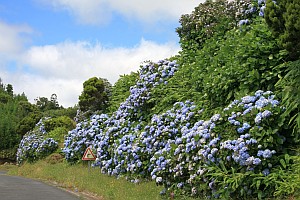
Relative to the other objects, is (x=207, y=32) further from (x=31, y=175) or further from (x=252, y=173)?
(x=31, y=175)

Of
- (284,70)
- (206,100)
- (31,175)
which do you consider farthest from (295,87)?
(31,175)

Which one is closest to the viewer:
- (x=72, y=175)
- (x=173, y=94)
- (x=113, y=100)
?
(x=173, y=94)

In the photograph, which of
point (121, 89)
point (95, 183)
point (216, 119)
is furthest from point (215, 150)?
point (121, 89)

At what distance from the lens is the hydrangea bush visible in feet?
92.1

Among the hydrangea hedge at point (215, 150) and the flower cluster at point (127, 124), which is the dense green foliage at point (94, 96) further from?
the hydrangea hedge at point (215, 150)

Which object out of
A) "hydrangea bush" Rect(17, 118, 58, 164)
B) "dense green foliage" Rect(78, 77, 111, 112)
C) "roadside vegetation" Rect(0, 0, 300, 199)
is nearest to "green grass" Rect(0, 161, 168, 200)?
"roadside vegetation" Rect(0, 0, 300, 199)

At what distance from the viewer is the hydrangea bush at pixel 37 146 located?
28.1m

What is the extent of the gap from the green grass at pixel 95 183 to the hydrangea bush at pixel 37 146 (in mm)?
3496

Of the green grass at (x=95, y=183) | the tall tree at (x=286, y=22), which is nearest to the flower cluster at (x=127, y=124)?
the green grass at (x=95, y=183)

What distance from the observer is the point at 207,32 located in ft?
46.8

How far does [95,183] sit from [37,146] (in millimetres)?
15750

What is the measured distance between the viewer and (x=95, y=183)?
1473 cm

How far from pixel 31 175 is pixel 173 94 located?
13284 mm

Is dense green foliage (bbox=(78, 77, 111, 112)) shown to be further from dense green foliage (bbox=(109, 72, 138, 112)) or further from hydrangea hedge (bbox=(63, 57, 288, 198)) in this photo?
hydrangea hedge (bbox=(63, 57, 288, 198))
